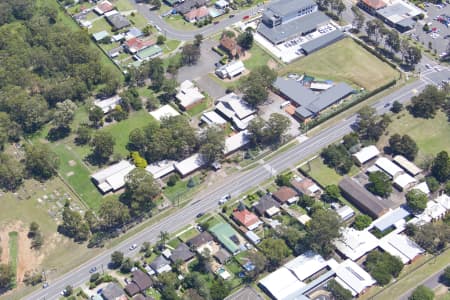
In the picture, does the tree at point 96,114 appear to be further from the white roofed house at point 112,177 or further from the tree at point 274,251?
the tree at point 274,251

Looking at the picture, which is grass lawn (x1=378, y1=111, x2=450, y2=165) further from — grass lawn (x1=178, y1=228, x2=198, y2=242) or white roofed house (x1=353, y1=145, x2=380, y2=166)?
grass lawn (x1=178, y1=228, x2=198, y2=242)

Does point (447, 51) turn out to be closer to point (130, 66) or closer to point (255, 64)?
point (255, 64)

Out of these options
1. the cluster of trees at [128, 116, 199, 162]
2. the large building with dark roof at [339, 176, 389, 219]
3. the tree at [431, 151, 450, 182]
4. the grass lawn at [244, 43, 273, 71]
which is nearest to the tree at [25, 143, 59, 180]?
the cluster of trees at [128, 116, 199, 162]

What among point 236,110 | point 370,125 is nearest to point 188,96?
point 236,110

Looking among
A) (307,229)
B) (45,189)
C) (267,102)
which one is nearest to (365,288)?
(307,229)

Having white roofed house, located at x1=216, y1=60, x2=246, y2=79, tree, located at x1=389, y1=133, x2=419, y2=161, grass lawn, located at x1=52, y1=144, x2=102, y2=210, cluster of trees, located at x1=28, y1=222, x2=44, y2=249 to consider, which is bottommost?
cluster of trees, located at x1=28, y1=222, x2=44, y2=249

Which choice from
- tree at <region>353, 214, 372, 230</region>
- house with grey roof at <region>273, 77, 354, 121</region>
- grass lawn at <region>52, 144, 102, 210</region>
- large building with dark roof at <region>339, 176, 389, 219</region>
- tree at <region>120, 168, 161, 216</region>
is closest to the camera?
tree at <region>353, 214, 372, 230</region>
